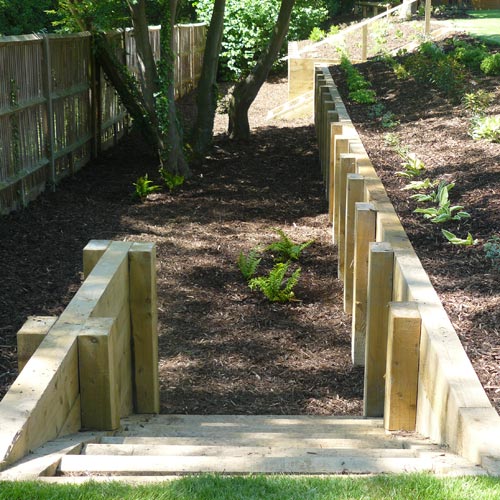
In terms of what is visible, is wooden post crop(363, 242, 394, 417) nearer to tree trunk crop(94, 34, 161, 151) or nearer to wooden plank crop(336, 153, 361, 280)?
wooden plank crop(336, 153, 361, 280)

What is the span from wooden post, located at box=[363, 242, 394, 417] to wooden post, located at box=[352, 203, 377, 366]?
1.04 m

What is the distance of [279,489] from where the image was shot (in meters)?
2.78

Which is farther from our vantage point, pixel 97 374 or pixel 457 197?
pixel 457 197

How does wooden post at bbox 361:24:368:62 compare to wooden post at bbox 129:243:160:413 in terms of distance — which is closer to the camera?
wooden post at bbox 129:243:160:413

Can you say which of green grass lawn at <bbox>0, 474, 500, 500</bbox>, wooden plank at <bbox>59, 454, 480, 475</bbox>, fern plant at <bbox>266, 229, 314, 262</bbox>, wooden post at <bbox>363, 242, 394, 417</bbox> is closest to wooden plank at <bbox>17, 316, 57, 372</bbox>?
wooden plank at <bbox>59, 454, 480, 475</bbox>

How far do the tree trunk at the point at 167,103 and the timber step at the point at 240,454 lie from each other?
8.45 metres

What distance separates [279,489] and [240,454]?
609 millimetres

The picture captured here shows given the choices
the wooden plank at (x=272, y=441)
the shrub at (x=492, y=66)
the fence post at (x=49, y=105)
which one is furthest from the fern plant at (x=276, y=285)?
the shrub at (x=492, y=66)

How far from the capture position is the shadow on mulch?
243 inches

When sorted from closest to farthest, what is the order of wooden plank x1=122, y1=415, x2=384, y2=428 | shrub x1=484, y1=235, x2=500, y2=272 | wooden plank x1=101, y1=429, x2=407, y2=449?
wooden plank x1=101, y1=429, x2=407, y2=449 → wooden plank x1=122, y1=415, x2=384, y2=428 → shrub x1=484, y1=235, x2=500, y2=272

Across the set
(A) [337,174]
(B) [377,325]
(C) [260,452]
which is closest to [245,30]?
(A) [337,174]

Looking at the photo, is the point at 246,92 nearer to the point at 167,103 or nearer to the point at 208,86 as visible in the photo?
the point at 208,86

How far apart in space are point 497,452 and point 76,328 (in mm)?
1861

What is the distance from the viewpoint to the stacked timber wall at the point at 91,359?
3164 millimetres
